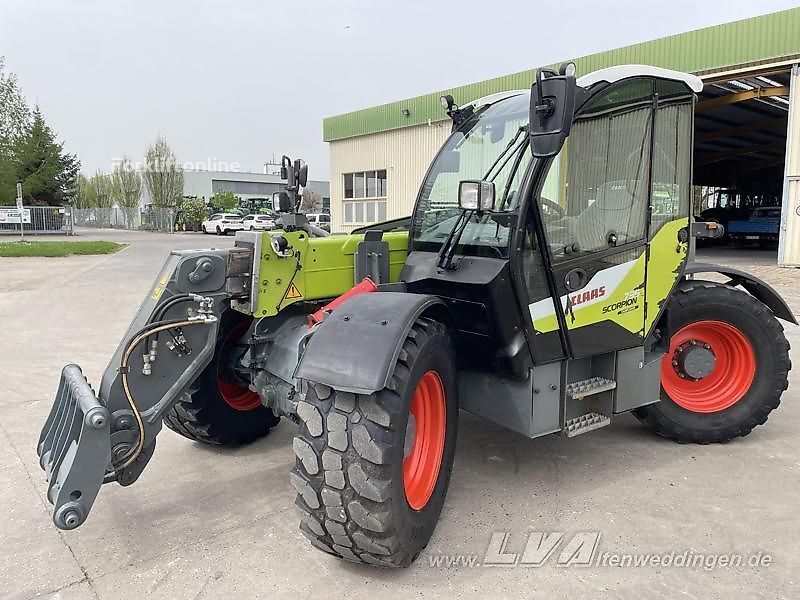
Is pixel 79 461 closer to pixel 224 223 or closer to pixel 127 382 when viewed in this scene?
pixel 127 382

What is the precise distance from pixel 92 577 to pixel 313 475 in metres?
1.15

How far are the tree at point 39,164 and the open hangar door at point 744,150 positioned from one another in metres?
34.9

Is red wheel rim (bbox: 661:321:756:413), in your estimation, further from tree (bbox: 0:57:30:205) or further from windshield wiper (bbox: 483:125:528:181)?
tree (bbox: 0:57:30:205)

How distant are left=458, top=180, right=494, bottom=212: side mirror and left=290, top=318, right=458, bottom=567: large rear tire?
0.64 m

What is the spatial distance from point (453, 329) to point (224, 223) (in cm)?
4081

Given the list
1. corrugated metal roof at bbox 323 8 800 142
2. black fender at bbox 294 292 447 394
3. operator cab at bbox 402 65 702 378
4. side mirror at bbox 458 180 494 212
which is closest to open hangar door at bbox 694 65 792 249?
corrugated metal roof at bbox 323 8 800 142

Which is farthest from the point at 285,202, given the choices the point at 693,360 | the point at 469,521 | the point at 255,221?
the point at 255,221

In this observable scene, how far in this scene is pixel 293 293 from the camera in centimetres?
370

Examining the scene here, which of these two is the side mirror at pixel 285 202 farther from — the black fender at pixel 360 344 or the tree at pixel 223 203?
the tree at pixel 223 203

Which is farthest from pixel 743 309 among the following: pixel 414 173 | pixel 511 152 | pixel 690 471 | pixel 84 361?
pixel 414 173

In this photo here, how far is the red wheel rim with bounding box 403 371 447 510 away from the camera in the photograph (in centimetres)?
323

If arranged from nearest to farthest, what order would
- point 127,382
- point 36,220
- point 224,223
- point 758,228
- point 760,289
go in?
point 127,382, point 760,289, point 758,228, point 36,220, point 224,223

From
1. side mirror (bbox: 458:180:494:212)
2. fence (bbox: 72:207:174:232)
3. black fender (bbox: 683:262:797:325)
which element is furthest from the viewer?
fence (bbox: 72:207:174:232)

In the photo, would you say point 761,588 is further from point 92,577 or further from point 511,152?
point 92,577
